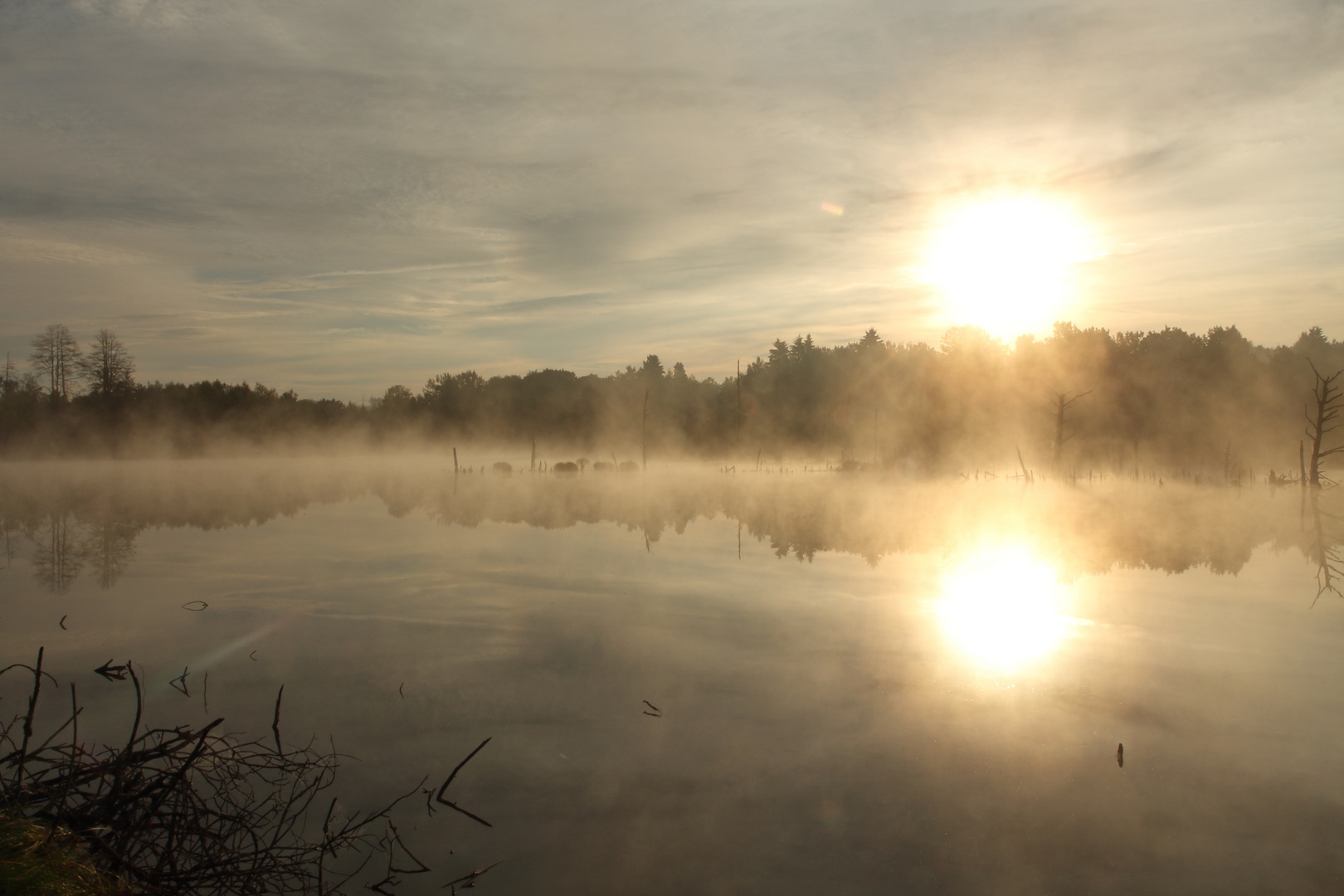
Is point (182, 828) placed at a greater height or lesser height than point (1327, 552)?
greater

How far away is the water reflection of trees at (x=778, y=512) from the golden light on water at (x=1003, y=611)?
3.77 feet

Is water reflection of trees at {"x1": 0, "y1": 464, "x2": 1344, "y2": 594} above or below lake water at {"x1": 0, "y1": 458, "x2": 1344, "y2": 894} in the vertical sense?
above

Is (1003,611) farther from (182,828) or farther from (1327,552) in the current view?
(1327,552)

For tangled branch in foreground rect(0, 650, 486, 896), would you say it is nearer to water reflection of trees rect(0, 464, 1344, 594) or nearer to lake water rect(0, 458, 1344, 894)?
lake water rect(0, 458, 1344, 894)

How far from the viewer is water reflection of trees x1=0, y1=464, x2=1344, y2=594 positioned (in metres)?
13.4

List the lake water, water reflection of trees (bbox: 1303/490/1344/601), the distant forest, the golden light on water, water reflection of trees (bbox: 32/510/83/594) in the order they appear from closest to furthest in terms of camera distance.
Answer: the lake water
the golden light on water
water reflection of trees (bbox: 32/510/83/594)
water reflection of trees (bbox: 1303/490/1344/601)
the distant forest

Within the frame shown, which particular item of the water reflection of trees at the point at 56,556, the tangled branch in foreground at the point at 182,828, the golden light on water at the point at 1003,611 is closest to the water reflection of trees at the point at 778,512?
the water reflection of trees at the point at 56,556

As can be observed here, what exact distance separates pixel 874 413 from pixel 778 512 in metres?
36.6

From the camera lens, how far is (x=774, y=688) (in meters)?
6.36

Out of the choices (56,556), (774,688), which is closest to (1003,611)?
(774,688)

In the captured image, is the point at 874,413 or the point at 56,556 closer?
the point at 56,556

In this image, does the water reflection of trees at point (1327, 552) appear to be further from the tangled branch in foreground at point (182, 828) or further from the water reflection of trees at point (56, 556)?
the water reflection of trees at point (56, 556)

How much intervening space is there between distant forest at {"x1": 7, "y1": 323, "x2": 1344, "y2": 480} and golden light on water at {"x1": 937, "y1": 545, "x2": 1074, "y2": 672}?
24.8 metres

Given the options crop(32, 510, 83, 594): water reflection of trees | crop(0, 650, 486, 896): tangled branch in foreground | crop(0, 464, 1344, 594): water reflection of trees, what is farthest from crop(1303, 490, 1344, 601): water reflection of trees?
crop(32, 510, 83, 594): water reflection of trees
